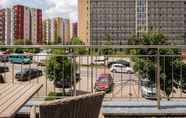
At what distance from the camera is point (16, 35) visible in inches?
5241

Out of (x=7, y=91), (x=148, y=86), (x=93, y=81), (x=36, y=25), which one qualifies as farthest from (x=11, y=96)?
(x=36, y=25)

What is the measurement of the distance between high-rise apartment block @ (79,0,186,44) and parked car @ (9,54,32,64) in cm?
10556

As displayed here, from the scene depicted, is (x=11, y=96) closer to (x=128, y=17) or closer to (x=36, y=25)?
(x=128, y=17)

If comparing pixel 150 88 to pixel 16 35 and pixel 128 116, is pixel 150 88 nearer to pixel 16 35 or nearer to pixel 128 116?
pixel 128 116

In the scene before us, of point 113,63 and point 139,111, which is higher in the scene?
A: point 113,63

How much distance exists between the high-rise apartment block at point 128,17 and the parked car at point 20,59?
346 feet

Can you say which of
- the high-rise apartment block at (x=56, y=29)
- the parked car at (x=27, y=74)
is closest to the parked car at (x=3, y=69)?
the parked car at (x=27, y=74)

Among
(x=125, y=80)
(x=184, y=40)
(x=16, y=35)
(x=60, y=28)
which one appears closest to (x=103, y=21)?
(x=184, y=40)

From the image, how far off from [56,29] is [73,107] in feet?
513

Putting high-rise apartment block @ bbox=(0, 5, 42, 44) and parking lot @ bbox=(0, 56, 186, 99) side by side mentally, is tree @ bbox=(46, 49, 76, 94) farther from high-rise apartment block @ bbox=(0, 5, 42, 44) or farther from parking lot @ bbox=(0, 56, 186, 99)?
high-rise apartment block @ bbox=(0, 5, 42, 44)

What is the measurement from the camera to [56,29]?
6211 inches

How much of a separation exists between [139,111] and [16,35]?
13023 centimetres

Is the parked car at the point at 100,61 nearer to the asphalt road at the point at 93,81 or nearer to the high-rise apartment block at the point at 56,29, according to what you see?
the asphalt road at the point at 93,81

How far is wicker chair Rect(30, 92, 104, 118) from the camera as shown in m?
2.37
